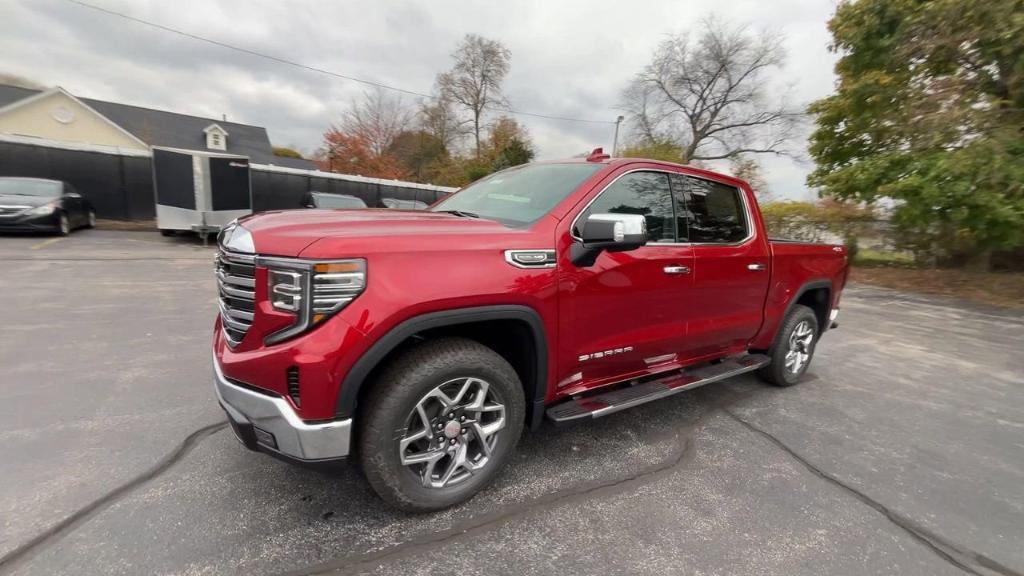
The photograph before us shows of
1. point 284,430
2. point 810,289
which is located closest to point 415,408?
point 284,430

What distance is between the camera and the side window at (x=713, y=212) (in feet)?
11.0

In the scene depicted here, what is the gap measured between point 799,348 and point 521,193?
3394 mm

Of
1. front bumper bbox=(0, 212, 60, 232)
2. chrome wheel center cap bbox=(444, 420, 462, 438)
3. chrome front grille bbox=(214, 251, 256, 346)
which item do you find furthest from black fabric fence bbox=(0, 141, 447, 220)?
chrome wheel center cap bbox=(444, 420, 462, 438)

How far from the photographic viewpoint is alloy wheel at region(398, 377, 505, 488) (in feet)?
7.30

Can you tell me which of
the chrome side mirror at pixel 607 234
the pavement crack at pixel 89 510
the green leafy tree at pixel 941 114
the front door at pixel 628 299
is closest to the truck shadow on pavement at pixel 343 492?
the pavement crack at pixel 89 510

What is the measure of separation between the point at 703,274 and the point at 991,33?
→ 12500 mm

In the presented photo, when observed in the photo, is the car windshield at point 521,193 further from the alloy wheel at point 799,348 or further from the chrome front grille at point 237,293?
the alloy wheel at point 799,348

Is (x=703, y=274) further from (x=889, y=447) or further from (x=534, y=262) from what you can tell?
(x=889, y=447)

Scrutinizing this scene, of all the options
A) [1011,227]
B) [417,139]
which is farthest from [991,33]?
[417,139]

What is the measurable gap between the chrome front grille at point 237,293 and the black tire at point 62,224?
41.5 feet

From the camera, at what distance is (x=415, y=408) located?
84.7 inches

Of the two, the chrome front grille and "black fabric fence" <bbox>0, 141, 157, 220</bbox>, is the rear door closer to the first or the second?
the chrome front grille

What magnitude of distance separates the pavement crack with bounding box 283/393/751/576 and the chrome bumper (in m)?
0.46

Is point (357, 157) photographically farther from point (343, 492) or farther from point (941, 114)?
point (343, 492)
